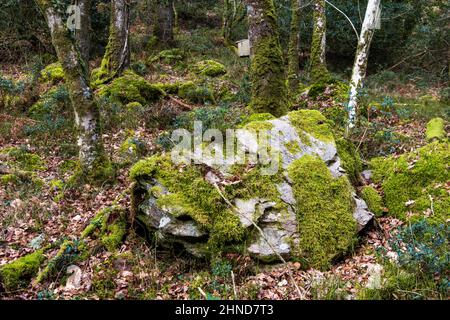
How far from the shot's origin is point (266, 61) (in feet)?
24.5

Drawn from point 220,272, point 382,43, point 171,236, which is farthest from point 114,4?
point 382,43

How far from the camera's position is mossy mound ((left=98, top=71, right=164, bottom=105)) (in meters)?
10.4

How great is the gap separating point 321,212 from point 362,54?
447 cm

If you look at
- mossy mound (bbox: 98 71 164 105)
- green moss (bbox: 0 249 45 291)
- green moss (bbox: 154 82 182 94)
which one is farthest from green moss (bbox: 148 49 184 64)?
green moss (bbox: 0 249 45 291)

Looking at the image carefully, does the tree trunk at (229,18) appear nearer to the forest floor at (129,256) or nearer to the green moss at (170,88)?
the green moss at (170,88)

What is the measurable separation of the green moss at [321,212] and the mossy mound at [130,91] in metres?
6.53

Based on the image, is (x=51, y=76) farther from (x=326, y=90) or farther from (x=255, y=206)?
(x=255, y=206)

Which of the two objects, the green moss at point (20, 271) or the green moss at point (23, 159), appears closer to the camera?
the green moss at point (20, 271)

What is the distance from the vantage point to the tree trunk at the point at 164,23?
17703 mm

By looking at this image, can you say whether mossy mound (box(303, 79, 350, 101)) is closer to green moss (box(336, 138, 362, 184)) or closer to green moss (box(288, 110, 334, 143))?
green moss (box(336, 138, 362, 184))

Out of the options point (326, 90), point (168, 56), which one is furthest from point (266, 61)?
point (168, 56)

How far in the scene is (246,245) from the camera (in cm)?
468

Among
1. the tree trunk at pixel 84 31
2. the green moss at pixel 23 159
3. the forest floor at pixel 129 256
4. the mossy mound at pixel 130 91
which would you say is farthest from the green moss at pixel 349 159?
the tree trunk at pixel 84 31

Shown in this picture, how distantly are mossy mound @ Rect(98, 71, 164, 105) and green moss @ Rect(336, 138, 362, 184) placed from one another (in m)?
6.24
